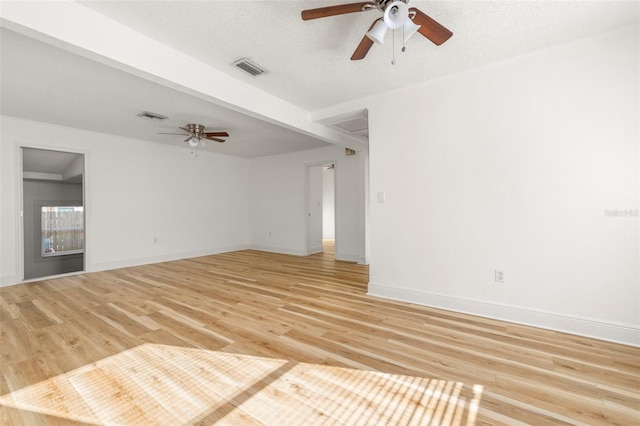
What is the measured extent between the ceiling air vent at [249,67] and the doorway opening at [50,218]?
20.8ft

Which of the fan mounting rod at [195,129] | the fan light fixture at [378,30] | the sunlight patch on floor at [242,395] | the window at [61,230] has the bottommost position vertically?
the sunlight patch on floor at [242,395]

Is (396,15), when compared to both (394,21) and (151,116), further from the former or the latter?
(151,116)

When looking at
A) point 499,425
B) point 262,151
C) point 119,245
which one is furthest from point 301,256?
point 499,425

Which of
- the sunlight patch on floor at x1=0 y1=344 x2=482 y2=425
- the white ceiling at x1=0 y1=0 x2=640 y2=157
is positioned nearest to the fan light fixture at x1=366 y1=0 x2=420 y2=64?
the white ceiling at x1=0 y1=0 x2=640 y2=157

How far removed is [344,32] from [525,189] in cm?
225

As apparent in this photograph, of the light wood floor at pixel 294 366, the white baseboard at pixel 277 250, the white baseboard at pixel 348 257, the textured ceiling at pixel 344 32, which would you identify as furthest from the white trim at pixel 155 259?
the textured ceiling at pixel 344 32

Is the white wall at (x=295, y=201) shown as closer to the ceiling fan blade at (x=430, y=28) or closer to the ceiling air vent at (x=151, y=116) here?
the ceiling air vent at (x=151, y=116)

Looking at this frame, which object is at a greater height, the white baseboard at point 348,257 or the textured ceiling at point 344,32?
the textured ceiling at point 344,32

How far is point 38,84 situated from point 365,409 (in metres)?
4.68

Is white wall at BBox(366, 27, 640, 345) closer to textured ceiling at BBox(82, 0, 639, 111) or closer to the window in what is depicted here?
textured ceiling at BBox(82, 0, 639, 111)

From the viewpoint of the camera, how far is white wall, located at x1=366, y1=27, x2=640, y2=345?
2295 millimetres

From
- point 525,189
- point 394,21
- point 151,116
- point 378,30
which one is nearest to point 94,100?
point 151,116

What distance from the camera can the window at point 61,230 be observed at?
7.44 metres

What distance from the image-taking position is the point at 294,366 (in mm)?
1969
